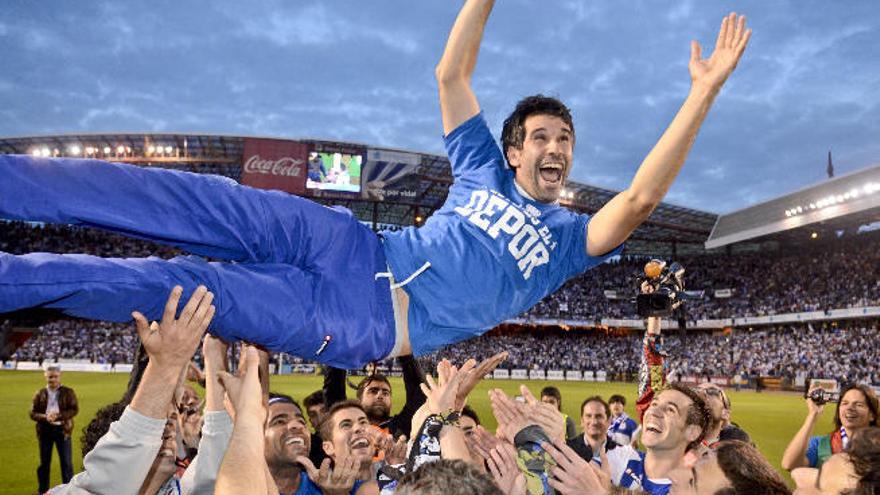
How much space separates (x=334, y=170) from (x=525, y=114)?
130 feet

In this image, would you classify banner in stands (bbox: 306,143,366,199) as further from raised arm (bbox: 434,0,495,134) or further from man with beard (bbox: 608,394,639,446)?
raised arm (bbox: 434,0,495,134)

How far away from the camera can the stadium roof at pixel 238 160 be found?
4156cm

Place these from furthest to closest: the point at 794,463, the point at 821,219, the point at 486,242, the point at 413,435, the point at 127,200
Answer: the point at 821,219 < the point at 794,463 < the point at 486,242 < the point at 413,435 < the point at 127,200

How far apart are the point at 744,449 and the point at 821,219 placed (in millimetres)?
44501

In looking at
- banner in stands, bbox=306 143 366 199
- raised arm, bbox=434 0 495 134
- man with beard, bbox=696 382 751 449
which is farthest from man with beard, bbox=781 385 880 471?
banner in stands, bbox=306 143 366 199

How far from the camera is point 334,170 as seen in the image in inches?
1683

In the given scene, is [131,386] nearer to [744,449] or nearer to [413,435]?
[413,435]

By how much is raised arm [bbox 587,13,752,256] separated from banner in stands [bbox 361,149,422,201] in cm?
3970

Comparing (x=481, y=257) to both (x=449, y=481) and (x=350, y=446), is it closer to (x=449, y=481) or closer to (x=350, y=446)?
(x=350, y=446)

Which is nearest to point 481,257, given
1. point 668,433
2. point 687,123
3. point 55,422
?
point 687,123

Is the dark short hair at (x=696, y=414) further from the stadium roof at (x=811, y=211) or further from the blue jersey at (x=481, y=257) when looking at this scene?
the stadium roof at (x=811, y=211)

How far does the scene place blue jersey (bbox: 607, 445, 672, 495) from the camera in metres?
4.76

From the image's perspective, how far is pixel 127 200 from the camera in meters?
2.67

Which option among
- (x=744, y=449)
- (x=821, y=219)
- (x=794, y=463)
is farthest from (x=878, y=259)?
(x=744, y=449)
